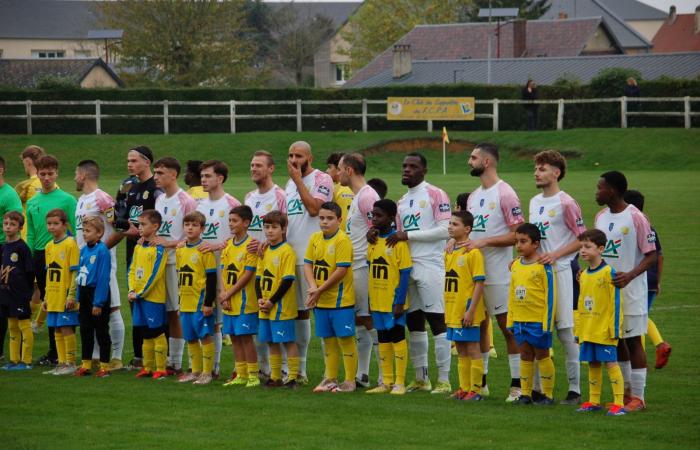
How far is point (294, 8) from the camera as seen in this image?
10562cm

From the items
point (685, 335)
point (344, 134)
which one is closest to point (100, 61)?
point (344, 134)

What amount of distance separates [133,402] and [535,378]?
3.75 meters

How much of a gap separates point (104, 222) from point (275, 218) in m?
2.66

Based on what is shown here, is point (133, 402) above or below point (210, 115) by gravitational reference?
below

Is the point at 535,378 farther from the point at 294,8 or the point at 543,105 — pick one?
the point at 294,8

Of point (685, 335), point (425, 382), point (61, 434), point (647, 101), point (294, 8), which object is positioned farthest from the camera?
point (294, 8)

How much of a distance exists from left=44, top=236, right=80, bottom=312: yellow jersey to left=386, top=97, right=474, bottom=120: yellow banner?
34523 mm

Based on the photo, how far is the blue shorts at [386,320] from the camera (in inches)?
424

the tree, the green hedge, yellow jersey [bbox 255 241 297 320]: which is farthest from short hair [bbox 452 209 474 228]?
the tree

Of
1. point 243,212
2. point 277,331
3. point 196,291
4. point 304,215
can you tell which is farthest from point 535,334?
point 196,291

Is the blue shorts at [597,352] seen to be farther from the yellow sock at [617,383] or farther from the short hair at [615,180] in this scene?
the short hair at [615,180]

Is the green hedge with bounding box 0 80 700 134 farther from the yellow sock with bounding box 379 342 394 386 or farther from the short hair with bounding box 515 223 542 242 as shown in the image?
the short hair with bounding box 515 223 542 242

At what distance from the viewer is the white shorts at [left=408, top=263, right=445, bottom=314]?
10.8 meters

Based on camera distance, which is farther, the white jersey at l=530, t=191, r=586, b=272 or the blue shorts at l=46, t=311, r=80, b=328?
the blue shorts at l=46, t=311, r=80, b=328
